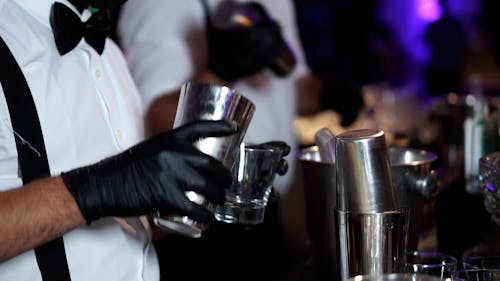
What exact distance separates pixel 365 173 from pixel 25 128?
628 mm

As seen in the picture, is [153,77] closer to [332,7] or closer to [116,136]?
[116,136]

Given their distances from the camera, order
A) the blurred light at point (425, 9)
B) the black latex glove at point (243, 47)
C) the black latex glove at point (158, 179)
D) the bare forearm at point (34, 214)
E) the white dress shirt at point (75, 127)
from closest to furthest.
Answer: the black latex glove at point (158, 179), the bare forearm at point (34, 214), the white dress shirt at point (75, 127), the black latex glove at point (243, 47), the blurred light at point (425, 9)

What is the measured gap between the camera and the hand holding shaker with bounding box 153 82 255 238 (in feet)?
3.87

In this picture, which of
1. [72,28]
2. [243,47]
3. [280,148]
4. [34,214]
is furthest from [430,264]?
[243,47]

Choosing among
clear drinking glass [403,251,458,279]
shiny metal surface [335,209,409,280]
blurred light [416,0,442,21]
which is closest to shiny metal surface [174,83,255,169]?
shiny metal surface [335,209,409,280]

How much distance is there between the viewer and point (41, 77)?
146 centimetres

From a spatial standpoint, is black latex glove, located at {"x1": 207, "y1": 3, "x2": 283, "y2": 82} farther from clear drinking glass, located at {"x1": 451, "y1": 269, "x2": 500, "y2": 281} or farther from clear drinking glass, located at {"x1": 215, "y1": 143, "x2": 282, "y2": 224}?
clear drinking glass, located at {"x1": 451, "y1": 269, "x2": 500, "y2": 281}

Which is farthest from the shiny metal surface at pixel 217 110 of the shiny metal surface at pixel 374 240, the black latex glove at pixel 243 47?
the black latex glove at pixel 243 47

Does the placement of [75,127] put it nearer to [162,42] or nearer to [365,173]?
[365,173]

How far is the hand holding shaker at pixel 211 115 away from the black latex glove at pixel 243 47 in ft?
3.05

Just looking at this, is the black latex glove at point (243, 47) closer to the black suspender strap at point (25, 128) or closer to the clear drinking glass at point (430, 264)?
the black suspender strap at point (25, 128)

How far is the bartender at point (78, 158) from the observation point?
1.19 meters

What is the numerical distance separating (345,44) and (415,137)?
3.62 m

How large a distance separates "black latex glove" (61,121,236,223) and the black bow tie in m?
0.37
